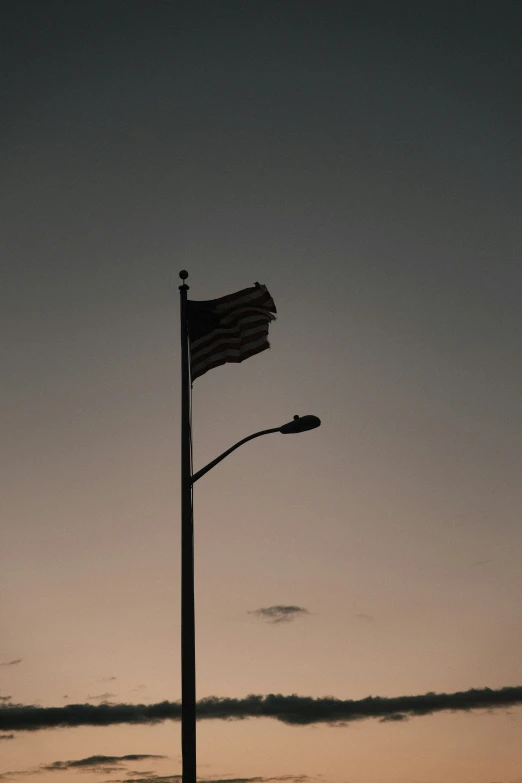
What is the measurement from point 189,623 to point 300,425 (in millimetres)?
3390

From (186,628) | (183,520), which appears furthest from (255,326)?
(186,628)

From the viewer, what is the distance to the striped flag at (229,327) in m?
16.0

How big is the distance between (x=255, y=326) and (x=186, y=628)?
546 cm

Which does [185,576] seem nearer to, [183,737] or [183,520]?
[183,520]

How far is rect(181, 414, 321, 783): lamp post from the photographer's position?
12.6 metres

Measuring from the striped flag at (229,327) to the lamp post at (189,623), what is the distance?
1.93 m

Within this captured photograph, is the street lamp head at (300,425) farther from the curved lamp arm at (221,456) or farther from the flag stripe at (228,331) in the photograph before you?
the flag stripe at (228,331)

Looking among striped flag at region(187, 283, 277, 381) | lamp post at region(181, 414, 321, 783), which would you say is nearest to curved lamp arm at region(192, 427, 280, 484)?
lamp post at region(181, 414, 321, 783)

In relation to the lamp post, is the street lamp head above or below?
above

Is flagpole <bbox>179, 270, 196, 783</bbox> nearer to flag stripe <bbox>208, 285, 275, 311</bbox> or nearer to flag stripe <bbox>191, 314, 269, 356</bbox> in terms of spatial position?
flag stripe <bbox>191, 314, 269, 356</bbox>

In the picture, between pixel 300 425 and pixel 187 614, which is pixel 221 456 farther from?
pixel 187 614

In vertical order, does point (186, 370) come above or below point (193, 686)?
above

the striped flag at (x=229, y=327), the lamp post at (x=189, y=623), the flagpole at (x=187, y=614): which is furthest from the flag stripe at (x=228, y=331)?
the lamp post at (x=189, y=623)

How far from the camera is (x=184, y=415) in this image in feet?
48.1
